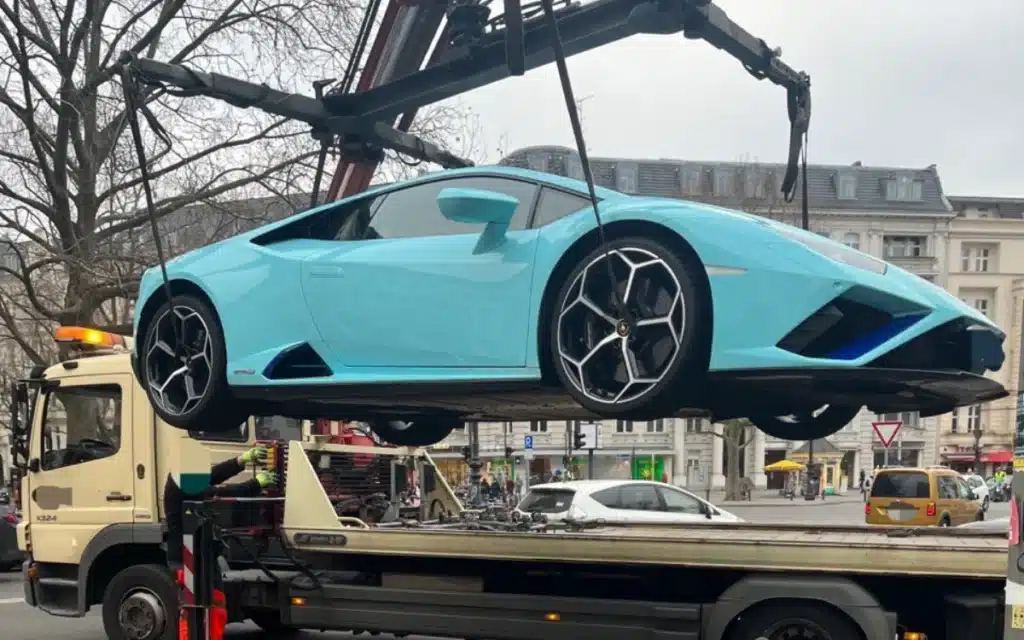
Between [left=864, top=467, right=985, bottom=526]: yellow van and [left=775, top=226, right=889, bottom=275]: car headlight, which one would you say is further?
[left=864, top=467, right=985, bottom=526]: yellow van

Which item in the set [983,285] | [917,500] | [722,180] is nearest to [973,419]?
[983,285]

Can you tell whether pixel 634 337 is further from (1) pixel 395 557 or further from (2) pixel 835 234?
(2) pixel 835 234

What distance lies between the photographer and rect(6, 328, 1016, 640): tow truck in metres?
4.91

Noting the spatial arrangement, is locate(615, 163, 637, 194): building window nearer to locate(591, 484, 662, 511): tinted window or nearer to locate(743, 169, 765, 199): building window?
locate(743, 169, 765, 199): building window

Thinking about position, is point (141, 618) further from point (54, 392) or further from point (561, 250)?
point (561, 250)

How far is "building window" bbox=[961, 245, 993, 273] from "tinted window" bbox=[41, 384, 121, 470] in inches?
2011

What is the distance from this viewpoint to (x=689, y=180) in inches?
1892

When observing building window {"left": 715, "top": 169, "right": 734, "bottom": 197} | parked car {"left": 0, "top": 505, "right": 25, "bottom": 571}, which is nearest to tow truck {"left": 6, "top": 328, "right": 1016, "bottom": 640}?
parked car {"left": 0, "top": 505, "right": 25, "bottom": 571}

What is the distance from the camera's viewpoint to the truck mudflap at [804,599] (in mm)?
4809

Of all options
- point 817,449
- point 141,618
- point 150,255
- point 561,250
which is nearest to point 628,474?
point 817,449

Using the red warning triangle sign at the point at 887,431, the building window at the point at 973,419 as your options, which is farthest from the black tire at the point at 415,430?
the building window at the point at 973,419

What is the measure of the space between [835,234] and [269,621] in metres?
39.8

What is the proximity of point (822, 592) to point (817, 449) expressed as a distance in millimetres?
43602

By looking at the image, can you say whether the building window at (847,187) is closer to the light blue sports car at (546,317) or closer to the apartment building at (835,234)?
the apartment building at (835,234)
